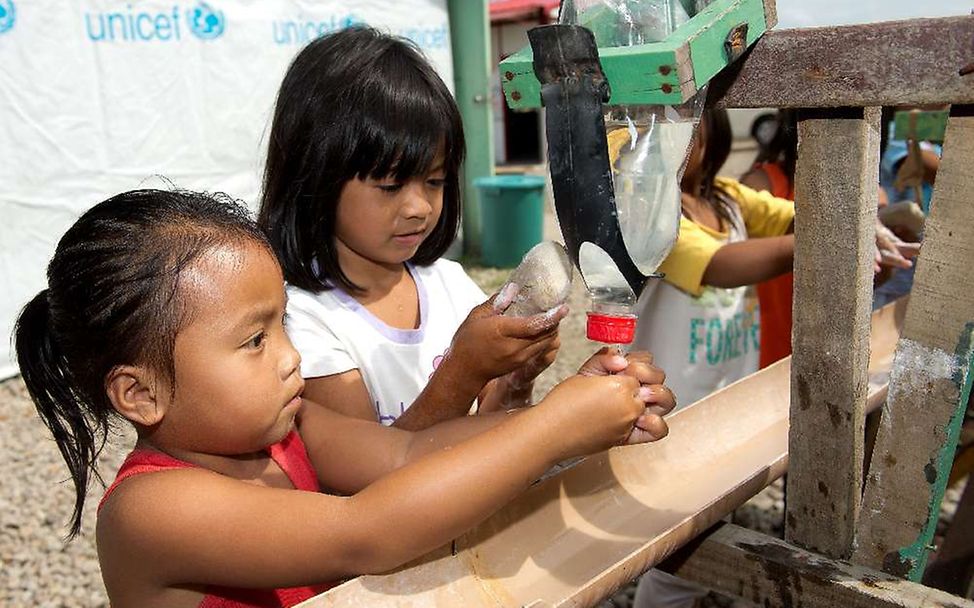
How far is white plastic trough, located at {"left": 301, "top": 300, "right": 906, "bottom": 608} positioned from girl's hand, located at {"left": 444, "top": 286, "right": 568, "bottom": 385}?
25 centimetres

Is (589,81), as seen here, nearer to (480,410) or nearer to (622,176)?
(622,176)

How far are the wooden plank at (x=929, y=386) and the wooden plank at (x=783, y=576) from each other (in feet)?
0.22

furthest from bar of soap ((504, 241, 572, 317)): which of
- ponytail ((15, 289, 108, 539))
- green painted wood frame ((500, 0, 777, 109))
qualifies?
ponytail ((15, 289, 108, 539))

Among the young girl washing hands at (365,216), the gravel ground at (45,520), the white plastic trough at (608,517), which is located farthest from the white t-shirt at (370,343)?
the gravel ground at (45,520)

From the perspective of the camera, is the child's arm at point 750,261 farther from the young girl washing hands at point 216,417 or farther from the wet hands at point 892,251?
the young girl washing hands at point 216,417

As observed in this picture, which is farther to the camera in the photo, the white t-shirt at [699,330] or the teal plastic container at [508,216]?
the teal plastic container at [508,216]

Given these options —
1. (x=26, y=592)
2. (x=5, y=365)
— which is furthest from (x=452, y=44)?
(x=26, y=592)

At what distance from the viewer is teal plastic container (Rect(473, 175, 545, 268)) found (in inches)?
296

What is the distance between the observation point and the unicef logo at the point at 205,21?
5.73 m

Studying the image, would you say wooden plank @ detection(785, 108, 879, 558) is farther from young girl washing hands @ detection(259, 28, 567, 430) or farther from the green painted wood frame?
young girl washing hands @ detection(259, 28, 567, 430)

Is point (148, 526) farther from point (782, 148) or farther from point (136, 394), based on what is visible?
point (782, 148)

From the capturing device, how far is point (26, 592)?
3.22 metres

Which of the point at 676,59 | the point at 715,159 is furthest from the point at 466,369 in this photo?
the point at 715,159

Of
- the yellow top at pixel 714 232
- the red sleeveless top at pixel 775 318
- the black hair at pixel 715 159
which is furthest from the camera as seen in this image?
the red sleeveless top at pixel 775 318
